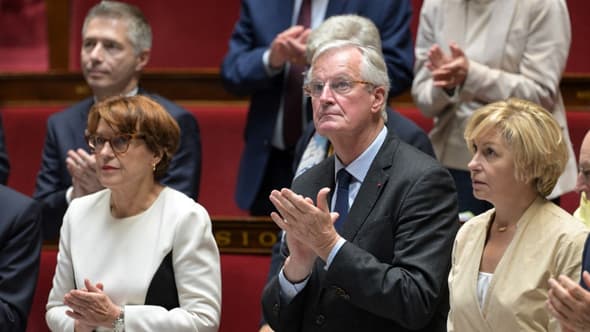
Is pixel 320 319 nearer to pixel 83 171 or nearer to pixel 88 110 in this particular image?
pixel 83 171

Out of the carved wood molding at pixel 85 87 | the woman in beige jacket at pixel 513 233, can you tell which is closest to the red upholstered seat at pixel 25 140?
the carved wood molding at pixel 85 87

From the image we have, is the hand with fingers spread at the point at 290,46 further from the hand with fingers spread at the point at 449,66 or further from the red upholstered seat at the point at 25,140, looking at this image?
the red upholstered seat at the point at 25,140

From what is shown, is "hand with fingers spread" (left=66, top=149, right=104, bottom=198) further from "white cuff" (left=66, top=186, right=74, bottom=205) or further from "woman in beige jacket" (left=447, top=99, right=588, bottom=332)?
"woman in beige jacket" (left=447, top=99, right=588, bottom=332)

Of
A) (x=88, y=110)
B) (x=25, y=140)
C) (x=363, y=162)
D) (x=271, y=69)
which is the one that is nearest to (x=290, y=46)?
(x=271, y=69)

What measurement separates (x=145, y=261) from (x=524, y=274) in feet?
1.79

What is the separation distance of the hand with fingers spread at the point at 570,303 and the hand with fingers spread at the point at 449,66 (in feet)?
2.34

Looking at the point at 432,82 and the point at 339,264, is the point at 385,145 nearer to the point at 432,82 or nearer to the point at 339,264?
the point at 339,264

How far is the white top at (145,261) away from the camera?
1.67 m

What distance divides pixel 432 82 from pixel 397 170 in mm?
511

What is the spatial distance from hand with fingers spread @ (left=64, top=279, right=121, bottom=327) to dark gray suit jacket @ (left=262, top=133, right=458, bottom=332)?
0.22 metres

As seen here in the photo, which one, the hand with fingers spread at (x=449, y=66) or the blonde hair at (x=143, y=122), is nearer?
the blonde hair at (x=143, y=122)

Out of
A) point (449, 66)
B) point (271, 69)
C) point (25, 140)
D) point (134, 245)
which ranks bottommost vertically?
point (25, 140)

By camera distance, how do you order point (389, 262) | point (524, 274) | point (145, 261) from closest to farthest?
point (524, 274) < point (389, 262) < point (145, 261)

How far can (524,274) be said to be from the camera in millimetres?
1474
